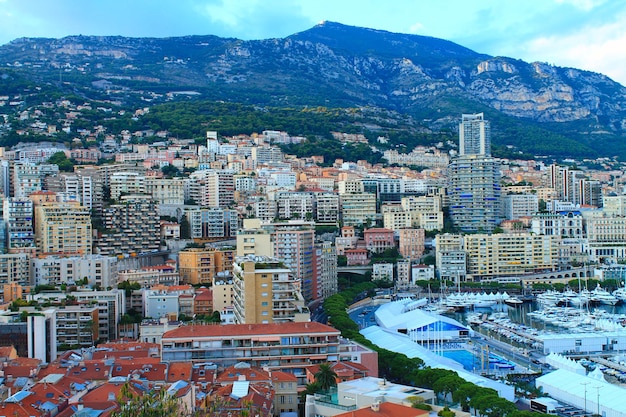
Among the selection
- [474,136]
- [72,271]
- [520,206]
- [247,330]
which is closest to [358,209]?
[520,206]

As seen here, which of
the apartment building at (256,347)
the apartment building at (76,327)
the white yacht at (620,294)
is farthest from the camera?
the white yacht at (620,294)

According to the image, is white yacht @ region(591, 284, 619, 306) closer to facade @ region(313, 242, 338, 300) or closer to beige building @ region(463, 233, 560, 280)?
beige building @ region(463, 233, 560, 280)

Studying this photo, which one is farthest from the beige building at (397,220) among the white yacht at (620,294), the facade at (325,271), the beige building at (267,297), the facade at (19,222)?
the beige building at (267,297)

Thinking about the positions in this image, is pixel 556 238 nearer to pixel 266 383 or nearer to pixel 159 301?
pixel 159 301

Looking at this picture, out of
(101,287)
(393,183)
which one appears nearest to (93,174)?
(101,287)

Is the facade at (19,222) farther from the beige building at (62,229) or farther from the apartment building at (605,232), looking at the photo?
the apartment building at (605,232)

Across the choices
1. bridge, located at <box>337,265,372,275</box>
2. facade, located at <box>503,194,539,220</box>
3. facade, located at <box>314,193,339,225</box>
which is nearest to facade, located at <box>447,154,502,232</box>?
facade, located at <box>503,194,539,220</box>

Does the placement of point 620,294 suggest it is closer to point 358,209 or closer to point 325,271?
point 325,271
